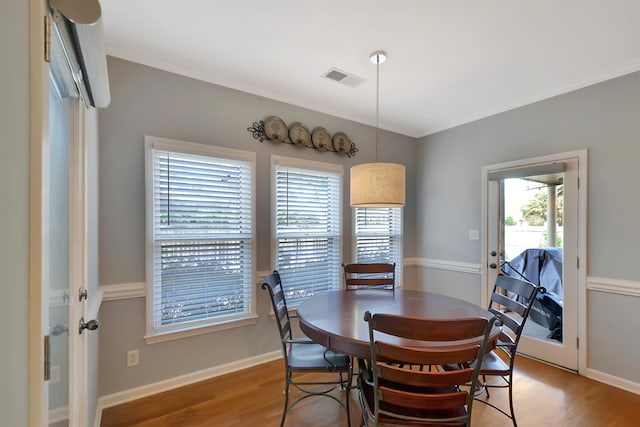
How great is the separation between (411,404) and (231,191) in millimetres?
2160

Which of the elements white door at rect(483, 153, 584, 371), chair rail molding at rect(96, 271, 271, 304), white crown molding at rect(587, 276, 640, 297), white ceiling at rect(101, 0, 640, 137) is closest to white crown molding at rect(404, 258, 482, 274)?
white door at rect(483, 153, 584, 371)

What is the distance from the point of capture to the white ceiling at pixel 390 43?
6.15 feet

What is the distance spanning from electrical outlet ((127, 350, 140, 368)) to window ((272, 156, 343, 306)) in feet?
4.37

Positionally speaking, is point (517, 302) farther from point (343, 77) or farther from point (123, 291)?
point (123, 291)

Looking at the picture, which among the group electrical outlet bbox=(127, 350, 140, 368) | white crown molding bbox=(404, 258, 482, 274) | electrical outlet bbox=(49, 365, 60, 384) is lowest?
electrical outlet bbox=(127, 350, 140, 368)

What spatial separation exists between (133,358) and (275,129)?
229 cm

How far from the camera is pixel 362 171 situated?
88.0 inches

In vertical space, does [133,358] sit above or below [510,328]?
below

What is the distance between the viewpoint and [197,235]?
2596 millimetres

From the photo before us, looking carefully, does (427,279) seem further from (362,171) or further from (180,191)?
(180,191)

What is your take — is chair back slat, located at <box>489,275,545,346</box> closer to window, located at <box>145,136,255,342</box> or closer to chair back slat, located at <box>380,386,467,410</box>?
chair back slat, located at <box>380,386,467,410</box>

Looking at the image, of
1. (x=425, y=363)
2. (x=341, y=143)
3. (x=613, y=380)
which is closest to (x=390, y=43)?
(x=341, y=143)

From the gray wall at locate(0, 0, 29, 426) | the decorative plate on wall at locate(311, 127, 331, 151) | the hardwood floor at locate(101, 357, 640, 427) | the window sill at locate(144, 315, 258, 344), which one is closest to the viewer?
the gray wall at locate(0, 0, 29, 426)

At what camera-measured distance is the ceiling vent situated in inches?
104
